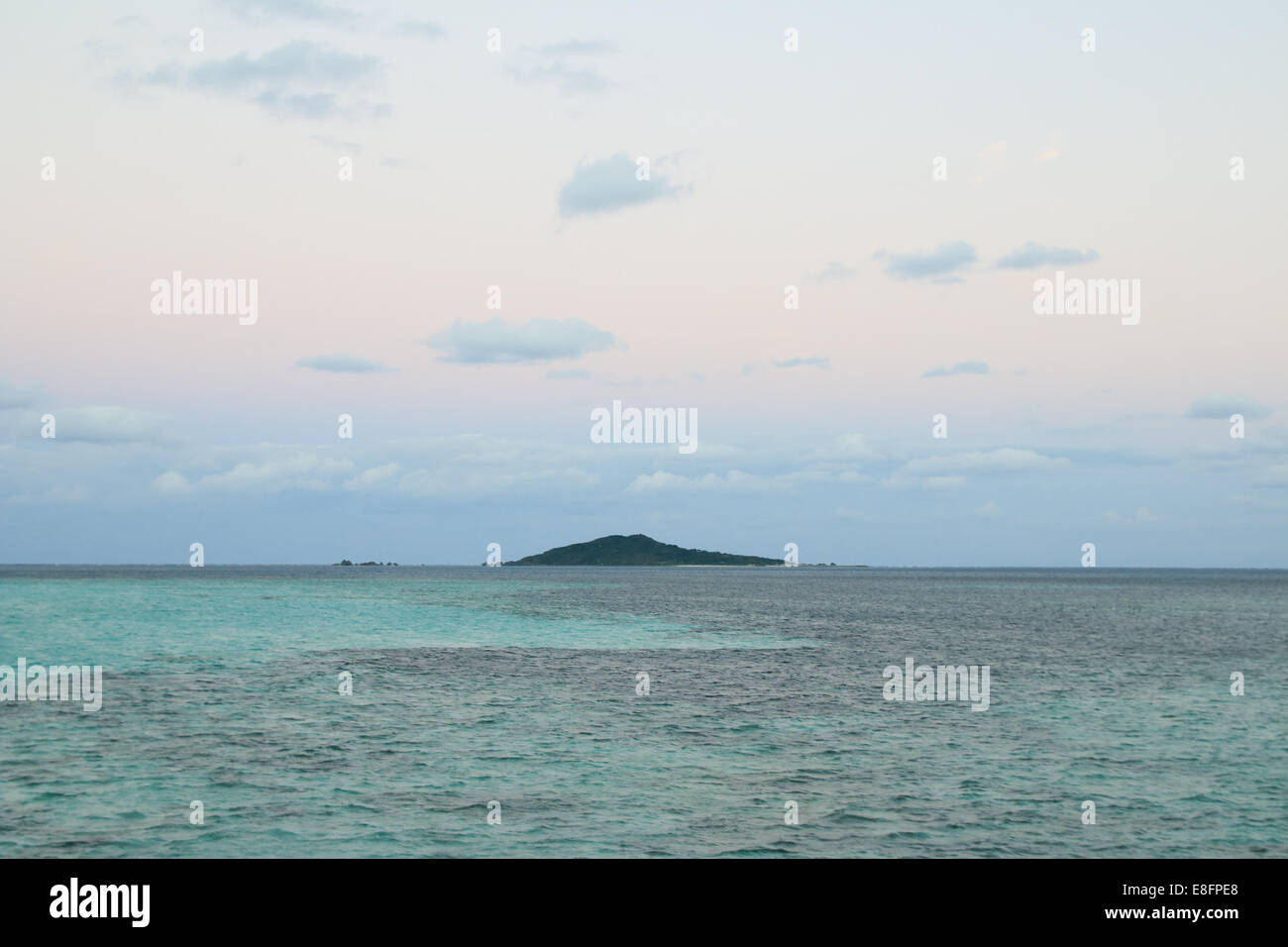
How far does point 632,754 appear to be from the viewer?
31516mm

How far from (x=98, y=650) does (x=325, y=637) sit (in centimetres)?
1699

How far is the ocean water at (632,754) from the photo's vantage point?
22.9 metres

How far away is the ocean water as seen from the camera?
22922 mm
